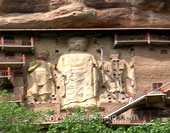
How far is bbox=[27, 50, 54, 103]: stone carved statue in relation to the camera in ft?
105

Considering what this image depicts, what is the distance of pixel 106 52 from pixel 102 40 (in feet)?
2.45

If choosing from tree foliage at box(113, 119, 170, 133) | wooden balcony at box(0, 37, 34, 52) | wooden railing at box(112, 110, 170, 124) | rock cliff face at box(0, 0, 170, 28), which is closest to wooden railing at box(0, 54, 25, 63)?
wooden balcony at box(0, 37, 34, 52)

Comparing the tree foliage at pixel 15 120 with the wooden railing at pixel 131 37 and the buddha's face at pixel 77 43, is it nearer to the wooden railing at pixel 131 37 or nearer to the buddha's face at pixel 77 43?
the buddha's face at pixel 77 43

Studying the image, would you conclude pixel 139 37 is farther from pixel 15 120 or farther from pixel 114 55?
Result: pixel 15 120

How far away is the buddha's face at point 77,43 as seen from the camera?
1307 inches

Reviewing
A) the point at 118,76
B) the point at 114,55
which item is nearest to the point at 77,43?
the point at 114,55

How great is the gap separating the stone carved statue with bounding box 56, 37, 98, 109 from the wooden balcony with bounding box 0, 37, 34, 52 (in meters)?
1.81

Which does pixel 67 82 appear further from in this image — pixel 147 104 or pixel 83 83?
pixel 147 104

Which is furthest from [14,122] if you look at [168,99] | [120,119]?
[168,99]

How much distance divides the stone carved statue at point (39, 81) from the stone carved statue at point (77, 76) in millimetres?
544

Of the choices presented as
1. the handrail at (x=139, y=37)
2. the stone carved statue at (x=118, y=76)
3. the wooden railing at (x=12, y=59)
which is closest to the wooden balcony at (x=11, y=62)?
the wooden railing at (x=12, y=59)

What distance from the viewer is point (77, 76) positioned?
32.3 meters

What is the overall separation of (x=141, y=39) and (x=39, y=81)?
6.01m

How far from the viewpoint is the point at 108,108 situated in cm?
3152
